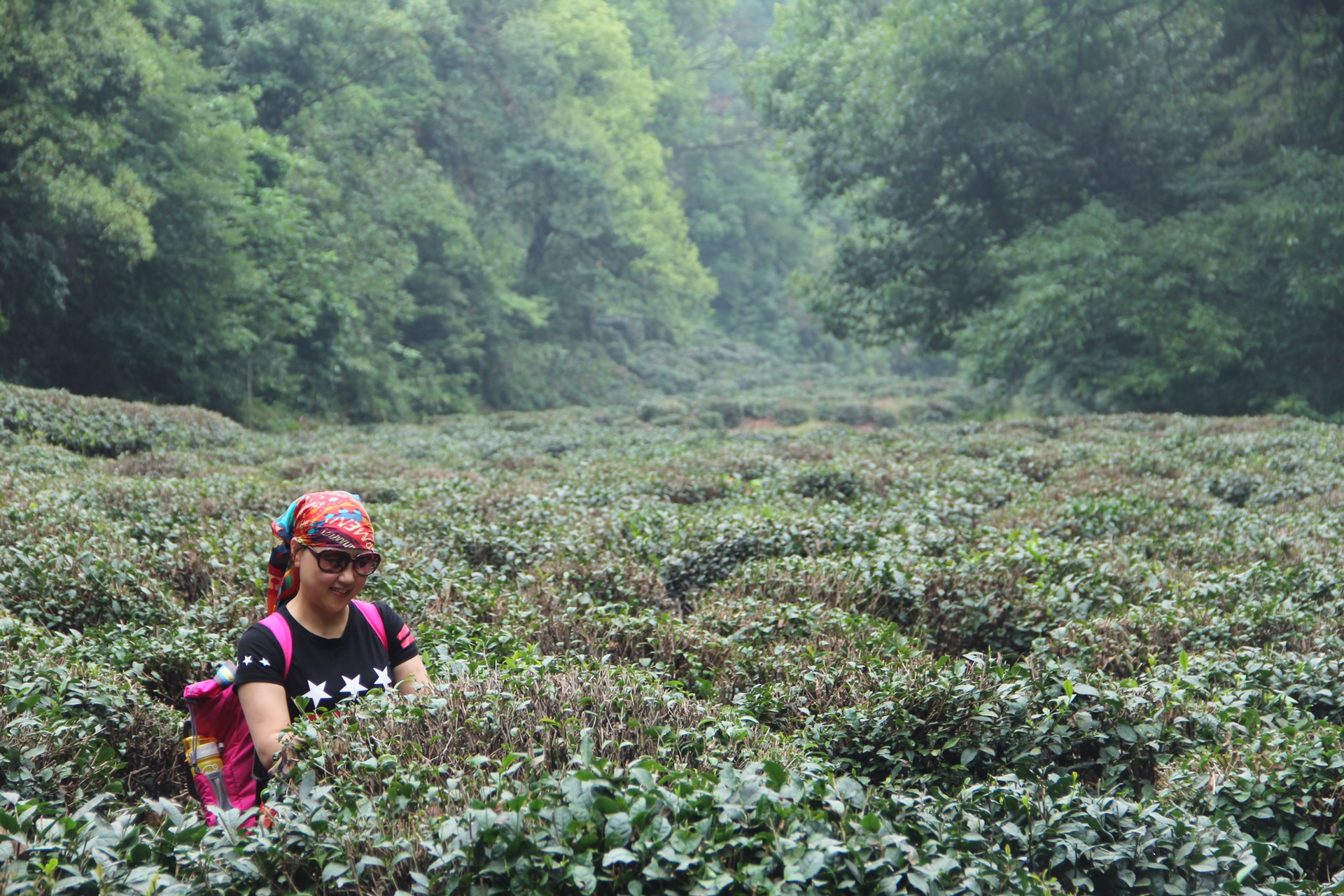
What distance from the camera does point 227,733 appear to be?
3.43 meters

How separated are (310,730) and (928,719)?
2.15m

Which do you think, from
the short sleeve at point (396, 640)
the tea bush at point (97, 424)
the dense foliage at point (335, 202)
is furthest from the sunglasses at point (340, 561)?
the dense foliage at point (335, 202)

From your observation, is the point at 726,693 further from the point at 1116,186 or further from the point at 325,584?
the point at 1116,186

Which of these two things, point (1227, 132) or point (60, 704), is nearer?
point (60, 704)

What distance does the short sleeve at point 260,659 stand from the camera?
3.34 m

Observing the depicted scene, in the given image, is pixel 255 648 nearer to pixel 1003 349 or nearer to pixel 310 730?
pixel 310 730

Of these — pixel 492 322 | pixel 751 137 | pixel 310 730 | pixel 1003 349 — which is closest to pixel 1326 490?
pixel 310 730

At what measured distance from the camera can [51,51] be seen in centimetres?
1697

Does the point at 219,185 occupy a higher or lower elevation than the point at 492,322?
higher

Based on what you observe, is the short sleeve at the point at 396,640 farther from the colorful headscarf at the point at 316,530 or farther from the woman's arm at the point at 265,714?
the woman's arm at the point at 265,714

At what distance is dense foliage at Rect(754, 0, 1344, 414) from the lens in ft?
66.5

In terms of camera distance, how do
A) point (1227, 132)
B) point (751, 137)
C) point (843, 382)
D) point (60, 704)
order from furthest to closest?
1. point (751, 137)
2. point (843, 382)
3. point (1227, 132)
4. point (60, 704)

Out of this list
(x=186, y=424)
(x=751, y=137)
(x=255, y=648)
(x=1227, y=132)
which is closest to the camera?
(x=255, y=648)

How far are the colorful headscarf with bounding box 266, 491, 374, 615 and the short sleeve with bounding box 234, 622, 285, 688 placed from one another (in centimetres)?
22
